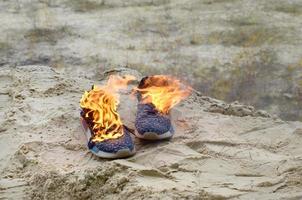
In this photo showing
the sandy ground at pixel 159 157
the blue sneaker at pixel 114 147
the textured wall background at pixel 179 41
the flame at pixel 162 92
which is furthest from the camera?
the textured wall background at pixel 179 41

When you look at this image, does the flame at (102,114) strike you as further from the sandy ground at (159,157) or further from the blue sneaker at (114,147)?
the sandy ground at (159,157)

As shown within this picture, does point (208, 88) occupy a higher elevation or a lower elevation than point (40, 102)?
lower

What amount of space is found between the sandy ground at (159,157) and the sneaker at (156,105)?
0.10m

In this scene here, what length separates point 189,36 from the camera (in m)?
9.54

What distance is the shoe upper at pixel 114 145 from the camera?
4.19 metres

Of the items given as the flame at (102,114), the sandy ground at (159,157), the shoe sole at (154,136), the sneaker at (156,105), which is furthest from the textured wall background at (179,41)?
the shoe sole at (154,136)

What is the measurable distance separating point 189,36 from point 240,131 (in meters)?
4.92

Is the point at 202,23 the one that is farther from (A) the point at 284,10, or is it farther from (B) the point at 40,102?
(B) the point at 40,102

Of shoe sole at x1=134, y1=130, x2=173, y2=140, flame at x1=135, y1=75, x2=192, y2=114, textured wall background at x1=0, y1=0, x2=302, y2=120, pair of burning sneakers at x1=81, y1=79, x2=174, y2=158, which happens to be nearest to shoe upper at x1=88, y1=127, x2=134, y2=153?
pair of burning sneakers at x1=81, y1=79, x2=174, y2=158

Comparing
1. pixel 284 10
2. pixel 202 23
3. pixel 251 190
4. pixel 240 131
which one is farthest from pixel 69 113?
pixel 284 10

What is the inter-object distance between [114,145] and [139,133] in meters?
0.34

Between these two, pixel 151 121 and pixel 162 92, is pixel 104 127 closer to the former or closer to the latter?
pixel 151 121

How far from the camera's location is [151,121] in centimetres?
446

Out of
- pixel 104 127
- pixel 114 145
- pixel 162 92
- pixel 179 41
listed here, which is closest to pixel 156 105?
pixel 162 92
